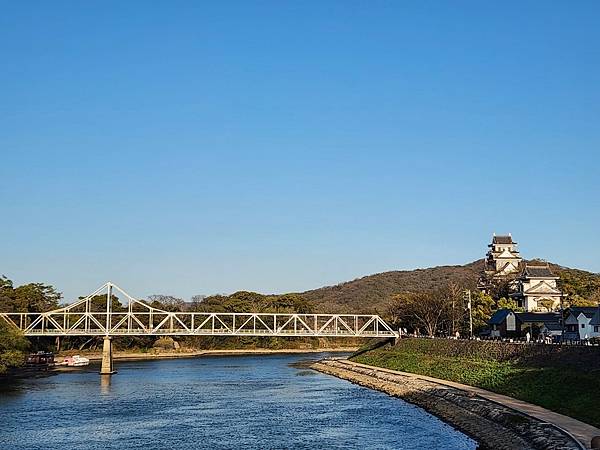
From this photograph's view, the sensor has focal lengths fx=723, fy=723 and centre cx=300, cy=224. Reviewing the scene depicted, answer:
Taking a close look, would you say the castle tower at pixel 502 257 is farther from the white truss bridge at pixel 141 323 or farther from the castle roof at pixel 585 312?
the castle roof at pixel 585 312

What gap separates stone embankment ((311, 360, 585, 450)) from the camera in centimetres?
2711

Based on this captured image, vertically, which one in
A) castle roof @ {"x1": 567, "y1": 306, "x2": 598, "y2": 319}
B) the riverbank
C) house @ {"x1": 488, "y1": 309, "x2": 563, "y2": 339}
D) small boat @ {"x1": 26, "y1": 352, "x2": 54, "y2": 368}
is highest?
castle roof @ {"x1": 567, "y1": 306, "x2": 598, "y2": 319}

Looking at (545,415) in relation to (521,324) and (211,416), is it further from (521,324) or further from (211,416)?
(521,324)

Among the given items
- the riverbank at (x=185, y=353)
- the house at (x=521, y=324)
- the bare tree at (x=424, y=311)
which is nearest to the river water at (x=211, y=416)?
the house at (x=521, y=324)

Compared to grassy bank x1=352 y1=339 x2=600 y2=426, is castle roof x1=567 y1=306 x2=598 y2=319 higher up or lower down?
higher up

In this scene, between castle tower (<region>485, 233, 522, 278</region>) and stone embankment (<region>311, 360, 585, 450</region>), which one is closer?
stone embankment (<region>311, 360, 585, 450</region>)

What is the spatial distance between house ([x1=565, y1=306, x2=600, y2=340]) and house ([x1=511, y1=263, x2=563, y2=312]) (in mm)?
19273

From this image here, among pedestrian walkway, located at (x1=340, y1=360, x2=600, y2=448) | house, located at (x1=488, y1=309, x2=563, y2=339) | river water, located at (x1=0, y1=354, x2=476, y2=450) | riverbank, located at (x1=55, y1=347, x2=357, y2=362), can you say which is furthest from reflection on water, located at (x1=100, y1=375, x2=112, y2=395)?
house, located at (x1=488, y1=309, x2=563, y2=339)

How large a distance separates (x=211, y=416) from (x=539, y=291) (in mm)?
54643

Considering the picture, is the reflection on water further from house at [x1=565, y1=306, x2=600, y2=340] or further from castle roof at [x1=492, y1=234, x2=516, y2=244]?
castle roof at [x1=492, y1=234, x2=516, y2=244]

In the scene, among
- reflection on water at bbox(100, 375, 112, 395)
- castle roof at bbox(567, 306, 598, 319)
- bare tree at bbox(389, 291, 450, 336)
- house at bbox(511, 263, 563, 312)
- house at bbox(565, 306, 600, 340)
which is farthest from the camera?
bare tree at bbox(389, 291, 450, 336)

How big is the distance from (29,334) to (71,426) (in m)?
46.1

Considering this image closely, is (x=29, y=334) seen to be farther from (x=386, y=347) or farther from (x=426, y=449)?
(x=426, y=449)

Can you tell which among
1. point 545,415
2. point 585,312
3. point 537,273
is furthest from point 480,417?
point 537,273
